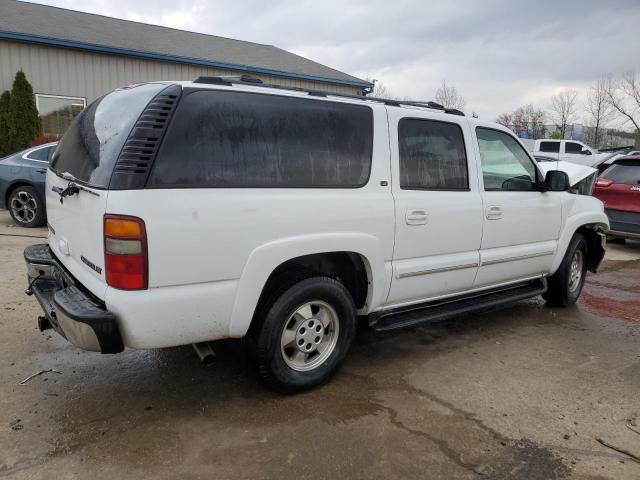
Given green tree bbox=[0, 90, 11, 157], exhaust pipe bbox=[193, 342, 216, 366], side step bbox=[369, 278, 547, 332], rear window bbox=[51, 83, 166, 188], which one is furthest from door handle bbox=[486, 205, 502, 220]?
green tree bbox=[0, 90, 11, 157]

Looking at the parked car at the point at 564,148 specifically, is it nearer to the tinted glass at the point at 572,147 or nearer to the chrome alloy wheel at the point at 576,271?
the tinted glass at the point at 572,147

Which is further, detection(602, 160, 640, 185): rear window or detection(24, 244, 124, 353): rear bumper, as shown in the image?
detection(602, 160, 640, 185): rear window

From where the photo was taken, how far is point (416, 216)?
3793 millimetres

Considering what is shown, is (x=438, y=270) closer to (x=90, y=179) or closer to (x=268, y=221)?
(x=268, y=221)

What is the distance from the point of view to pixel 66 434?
295cm

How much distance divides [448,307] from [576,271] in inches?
91.9

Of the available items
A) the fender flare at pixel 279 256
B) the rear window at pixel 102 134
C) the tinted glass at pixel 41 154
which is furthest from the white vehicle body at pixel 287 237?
the tinted glass at pixel 41 154

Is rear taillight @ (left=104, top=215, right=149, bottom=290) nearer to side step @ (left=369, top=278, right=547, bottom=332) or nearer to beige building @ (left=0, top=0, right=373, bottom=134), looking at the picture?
side step @ (left=369, top=278, right=547, bottom=332)

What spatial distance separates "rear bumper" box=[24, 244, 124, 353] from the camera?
2.72m

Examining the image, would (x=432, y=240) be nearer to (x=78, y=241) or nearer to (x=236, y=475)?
(x=236, y=475)

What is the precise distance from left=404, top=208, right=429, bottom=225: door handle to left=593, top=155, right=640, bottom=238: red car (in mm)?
6360

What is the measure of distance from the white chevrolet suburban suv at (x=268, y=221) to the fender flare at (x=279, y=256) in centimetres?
1

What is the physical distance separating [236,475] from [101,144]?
1981 mm

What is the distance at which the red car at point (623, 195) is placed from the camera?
29.1ft
